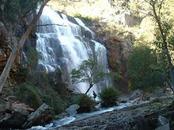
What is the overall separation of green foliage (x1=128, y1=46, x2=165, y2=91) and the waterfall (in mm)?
8201

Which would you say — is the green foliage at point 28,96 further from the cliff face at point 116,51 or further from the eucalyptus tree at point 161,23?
the cliff face at point 116,51

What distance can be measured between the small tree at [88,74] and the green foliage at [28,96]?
53.4 feet

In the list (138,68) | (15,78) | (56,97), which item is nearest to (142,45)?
(138,68)

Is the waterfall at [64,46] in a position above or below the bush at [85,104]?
above

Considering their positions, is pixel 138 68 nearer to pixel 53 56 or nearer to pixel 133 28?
pixel 53 56

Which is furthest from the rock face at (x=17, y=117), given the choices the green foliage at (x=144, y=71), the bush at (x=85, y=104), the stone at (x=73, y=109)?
the green foliage at (x=144, y=71)

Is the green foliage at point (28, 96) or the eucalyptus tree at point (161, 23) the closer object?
the eucalyptus tree at point (161, 23)

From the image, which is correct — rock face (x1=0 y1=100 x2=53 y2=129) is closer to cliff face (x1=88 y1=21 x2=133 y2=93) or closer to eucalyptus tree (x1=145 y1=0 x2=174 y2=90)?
eucalyptus tree (x1=145 y1=0 x2=174 y2=90)

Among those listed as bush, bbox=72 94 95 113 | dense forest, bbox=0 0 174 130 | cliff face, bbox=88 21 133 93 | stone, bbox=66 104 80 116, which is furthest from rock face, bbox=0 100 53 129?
cliff face, bbox=88 21 133 93

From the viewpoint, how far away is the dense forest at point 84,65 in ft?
87.8

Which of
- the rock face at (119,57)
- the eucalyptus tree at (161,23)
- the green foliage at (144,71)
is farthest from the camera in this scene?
the rock face at (119,57)

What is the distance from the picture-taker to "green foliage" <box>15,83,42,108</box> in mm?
39750

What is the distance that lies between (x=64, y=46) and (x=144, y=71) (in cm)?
1226

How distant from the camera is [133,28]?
3561 inches
